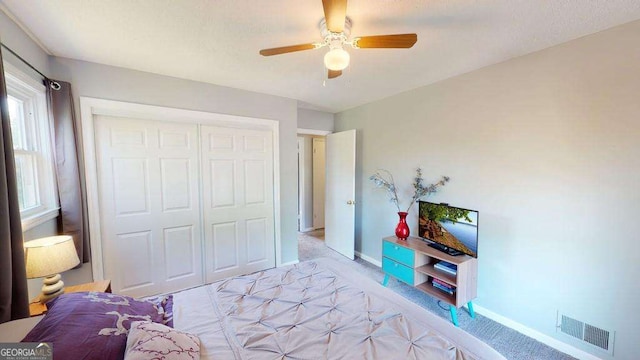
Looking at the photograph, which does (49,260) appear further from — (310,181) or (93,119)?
(310,181)

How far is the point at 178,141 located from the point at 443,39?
268 centimetres

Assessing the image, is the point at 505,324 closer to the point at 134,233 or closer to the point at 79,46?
the point at 134,233

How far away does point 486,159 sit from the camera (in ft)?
7.55

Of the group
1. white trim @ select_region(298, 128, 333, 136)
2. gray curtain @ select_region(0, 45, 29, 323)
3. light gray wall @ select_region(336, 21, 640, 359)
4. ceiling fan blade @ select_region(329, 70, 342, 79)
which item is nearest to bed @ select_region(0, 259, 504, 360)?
gray curtain @ select_region(0, 45, 29, 323)

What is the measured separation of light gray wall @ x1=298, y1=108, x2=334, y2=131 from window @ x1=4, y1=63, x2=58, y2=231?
9.01 feet

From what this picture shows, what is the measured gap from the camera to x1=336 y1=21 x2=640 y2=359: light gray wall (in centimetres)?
163

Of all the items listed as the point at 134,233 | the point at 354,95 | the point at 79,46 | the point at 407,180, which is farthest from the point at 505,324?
the point at 79,46

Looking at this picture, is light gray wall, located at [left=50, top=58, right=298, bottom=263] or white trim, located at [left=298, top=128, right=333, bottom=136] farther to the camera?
white trim, located at [left=298, top=128, right=333, bottom=136]

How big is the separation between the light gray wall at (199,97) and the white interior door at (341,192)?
84cm

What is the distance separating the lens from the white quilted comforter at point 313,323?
3.61ft

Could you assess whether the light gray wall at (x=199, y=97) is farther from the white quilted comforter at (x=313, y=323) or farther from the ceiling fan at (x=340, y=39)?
the white quilted comforter at (x=313, y=323)

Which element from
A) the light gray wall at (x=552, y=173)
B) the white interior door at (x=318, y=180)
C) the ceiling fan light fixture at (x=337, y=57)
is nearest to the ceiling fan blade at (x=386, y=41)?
the ceiling fan light fixture at (x=337, y=57)

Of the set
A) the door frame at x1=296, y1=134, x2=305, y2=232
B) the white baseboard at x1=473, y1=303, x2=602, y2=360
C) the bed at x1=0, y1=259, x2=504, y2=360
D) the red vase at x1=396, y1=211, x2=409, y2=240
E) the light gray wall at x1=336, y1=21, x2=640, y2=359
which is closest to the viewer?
the bed at x1=0, y1=259, x2=504, y2=360

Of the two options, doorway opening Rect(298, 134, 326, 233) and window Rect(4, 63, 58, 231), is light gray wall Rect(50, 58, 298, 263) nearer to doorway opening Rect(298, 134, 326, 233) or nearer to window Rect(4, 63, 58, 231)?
window Rect(4, 63, 58, 231)
